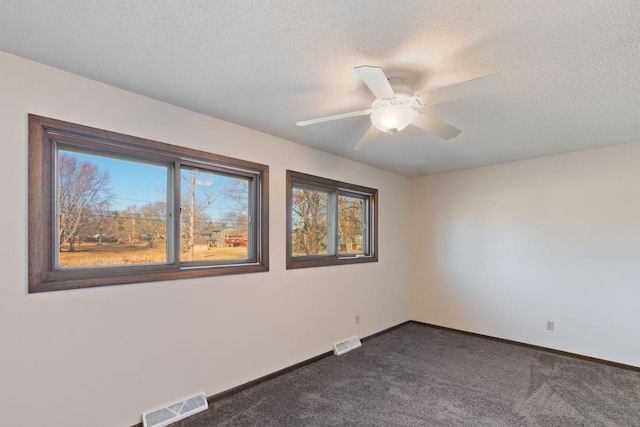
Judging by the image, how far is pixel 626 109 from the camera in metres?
2.50

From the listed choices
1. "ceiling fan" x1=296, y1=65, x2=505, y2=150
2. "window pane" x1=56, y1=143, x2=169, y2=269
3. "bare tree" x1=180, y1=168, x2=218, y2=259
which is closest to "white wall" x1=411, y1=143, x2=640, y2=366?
"ceiling fan" x1=296, y1=65, x2=505, y2=150

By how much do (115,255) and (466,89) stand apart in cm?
245

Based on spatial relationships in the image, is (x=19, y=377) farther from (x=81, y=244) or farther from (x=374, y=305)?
(x=374, y=305)

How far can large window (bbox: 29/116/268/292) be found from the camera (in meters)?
1.95

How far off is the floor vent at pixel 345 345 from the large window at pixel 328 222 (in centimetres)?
93

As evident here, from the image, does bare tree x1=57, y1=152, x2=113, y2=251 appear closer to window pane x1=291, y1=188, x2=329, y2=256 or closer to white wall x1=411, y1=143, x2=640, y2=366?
window pane x1=291, y1=188, x2=329, y2=256

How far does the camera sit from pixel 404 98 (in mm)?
1966

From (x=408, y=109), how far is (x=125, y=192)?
2.02 metres

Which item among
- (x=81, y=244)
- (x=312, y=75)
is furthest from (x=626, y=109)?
(x=81, y=244)

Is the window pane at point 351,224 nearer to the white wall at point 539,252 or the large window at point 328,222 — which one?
the large window at point 328,222

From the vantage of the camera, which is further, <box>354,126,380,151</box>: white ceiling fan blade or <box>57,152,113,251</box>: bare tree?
<box>354,126,380,151</box>: white ceiling fan blade

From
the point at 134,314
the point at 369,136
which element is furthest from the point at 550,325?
the point at 134,314

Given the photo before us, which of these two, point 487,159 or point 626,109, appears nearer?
point 626,109

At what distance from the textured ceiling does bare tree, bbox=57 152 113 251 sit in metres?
0.59
